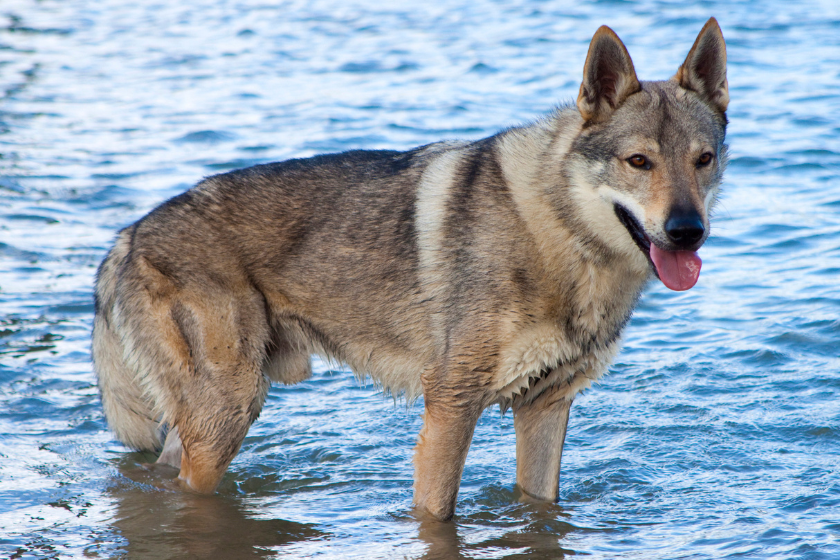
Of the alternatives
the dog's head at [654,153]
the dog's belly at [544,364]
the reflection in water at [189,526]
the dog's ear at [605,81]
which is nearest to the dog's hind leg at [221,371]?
the reflection in water at [189,526]

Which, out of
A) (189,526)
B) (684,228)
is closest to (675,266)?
(684,228)

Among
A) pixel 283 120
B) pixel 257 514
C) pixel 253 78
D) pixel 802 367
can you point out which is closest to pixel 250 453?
pixel 257 514

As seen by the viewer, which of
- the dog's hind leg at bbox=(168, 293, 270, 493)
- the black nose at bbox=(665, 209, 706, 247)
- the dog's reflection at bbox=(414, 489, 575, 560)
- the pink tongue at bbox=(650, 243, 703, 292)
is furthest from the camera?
the dog's hind leg at bbox=(168, 293, 270, 493)

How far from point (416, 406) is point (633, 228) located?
8.27 ft

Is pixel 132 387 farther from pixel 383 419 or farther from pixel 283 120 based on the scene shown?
pixel 283 120

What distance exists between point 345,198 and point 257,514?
1652 millimetres

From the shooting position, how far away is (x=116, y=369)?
15.8ft

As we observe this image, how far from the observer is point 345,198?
4.60 metres

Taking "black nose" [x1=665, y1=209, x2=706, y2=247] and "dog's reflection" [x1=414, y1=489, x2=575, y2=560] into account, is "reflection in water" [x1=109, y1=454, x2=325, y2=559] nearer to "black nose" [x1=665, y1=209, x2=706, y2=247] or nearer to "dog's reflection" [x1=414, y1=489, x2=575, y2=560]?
"dog's reflection" [x1=414, y1=489, x2=575, y2=560]

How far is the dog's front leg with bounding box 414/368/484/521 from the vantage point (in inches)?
163

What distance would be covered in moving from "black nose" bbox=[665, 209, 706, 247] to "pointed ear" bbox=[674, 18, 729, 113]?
2.39 feet

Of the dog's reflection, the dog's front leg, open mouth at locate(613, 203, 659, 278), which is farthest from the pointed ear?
the dog's reflection

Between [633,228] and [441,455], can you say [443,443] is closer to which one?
[441,455]

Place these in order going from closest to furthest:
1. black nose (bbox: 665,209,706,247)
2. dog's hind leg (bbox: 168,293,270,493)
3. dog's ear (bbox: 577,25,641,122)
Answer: black nose (bbox: 665,209,706,247), dog's ear (bbox: 577,25,641,122), dog's hind leg (bbox: 168,293,270,493)
